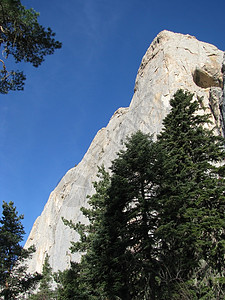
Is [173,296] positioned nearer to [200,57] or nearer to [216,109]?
[216,109]

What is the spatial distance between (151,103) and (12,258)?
25.6 meters

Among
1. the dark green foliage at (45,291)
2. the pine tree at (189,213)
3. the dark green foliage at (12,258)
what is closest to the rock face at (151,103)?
the dark green foliage at (45,291)

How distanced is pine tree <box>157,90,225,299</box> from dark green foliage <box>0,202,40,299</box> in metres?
11.6

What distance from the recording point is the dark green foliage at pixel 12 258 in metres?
16.1

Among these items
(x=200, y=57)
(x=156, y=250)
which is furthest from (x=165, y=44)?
(x=156, y=250)

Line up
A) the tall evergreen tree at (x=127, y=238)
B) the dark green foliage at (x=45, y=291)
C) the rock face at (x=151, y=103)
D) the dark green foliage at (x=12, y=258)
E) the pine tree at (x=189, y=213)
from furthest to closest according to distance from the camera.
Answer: the rock face at (x=151, y=103) → the dark green foliage at (x=45, y=291) → the dark green foliage at (x=12, y=258) → the tall evergreen tree at (x=127, y=238) → the pine tree at (x=189, y=213)

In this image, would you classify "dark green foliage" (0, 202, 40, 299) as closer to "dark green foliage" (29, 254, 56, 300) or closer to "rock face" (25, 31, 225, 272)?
"dark green foliage" (29, 254, 56, 300)

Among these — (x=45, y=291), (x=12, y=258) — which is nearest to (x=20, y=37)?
(x=12, y=258)

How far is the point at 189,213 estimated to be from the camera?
9453 mm

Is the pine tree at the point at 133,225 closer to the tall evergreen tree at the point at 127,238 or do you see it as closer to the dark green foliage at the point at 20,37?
the tall evergreen tree at the point at 127,238

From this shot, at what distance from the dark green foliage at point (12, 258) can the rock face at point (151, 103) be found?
13603 mm

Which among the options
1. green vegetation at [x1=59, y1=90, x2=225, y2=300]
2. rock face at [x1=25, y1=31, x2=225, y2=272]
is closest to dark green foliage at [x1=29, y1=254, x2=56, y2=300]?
rock face at [x1=25, y1=31, x2=225, y2=272]

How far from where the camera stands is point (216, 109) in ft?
98.3

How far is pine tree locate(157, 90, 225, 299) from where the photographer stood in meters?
8.36
